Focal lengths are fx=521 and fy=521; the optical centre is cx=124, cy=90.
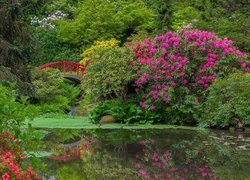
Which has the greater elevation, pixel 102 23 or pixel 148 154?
pixel 102 23

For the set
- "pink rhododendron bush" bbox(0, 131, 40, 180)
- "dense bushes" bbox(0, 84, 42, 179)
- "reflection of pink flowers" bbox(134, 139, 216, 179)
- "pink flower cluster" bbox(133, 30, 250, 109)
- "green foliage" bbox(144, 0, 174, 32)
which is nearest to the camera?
"pink rhododendron bush" bbox(0, 131, 40, 180)

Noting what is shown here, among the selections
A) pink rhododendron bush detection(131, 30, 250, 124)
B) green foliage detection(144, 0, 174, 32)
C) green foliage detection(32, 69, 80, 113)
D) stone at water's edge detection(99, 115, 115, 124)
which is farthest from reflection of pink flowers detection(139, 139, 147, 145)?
green foliage detection(144, 0, 174, 32)

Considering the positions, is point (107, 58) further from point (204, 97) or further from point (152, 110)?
point (204, 97)

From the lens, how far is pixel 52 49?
35.3 meters

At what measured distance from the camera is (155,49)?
55.9 ft

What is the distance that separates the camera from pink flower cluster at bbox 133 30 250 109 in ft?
52.6

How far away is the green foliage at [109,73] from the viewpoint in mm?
17250

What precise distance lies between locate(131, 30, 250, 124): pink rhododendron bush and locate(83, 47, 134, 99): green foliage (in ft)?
2.35

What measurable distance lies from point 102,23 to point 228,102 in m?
19.8

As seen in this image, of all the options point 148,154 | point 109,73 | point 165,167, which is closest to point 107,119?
point 109,73

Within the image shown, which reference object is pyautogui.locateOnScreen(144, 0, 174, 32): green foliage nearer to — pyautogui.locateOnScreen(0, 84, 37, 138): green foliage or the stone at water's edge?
the stone at water's edge

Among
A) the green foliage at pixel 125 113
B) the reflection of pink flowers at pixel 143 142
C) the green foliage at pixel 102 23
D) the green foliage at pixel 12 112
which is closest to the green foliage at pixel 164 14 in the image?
the green foliage at pixel 102 23

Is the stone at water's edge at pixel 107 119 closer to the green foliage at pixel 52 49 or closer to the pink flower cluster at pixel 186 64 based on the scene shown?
the pink flower cluster at pixel 186 64

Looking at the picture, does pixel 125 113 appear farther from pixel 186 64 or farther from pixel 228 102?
pixel 228 102
